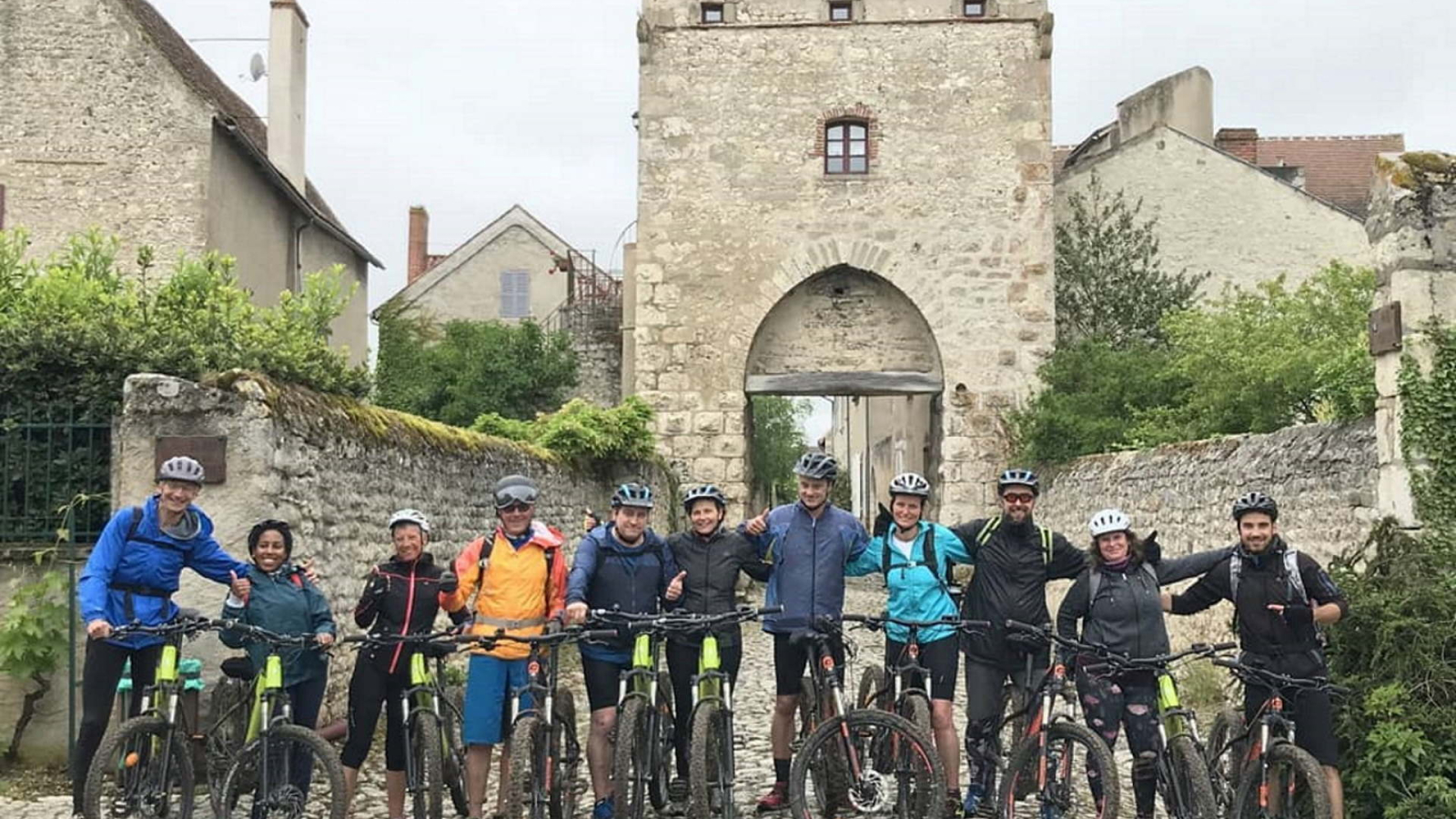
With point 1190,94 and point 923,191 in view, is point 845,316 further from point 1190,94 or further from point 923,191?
point 1190,94

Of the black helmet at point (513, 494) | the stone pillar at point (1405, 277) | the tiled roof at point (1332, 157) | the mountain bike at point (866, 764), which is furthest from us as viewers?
the tiled roof at point (1332, 157)

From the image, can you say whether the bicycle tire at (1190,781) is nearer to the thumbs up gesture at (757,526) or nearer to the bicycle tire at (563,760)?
the thumbs up gesture at (757,526)

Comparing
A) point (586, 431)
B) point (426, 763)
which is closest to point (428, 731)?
point (426, 763)

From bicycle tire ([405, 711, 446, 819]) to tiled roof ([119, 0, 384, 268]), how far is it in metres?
15.1

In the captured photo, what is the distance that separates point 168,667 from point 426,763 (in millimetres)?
1211

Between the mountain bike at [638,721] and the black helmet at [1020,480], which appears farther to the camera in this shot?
the black helmet at [1020,480]

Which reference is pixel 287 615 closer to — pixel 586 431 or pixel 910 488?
pixel 910 488

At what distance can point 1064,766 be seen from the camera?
20.7 feet

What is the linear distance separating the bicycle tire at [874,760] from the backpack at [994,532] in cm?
115

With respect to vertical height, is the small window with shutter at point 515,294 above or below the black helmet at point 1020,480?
above

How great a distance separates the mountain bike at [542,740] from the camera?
6.16 metres

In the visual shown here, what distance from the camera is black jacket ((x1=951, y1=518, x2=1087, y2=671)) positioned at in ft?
22.8

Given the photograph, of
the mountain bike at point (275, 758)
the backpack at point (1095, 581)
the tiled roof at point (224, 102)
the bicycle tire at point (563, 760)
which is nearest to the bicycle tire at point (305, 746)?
the mountain bike at point (275, 758)

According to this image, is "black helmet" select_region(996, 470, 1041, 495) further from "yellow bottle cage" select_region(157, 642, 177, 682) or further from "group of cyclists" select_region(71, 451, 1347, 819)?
"yellow bottle cage" select_region(157, 642, 177, 682)
